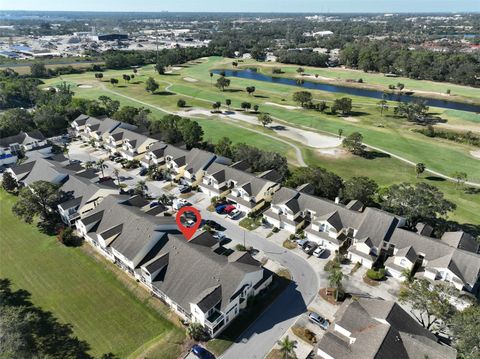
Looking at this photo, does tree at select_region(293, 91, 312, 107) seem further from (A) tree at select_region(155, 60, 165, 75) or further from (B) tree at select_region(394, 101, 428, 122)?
(A) tree at select_region(155, 60, 165, 75)

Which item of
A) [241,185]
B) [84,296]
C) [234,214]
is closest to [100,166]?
[241,185]

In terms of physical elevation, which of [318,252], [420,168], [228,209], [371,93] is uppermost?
[371,93]

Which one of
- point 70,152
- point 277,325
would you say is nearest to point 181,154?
point 70,152

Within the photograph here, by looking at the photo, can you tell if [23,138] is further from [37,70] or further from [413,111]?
[413,111]

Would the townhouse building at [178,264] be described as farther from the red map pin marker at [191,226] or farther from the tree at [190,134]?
the tree at [190,134]

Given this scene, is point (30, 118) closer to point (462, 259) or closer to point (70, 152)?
point (70, 152)

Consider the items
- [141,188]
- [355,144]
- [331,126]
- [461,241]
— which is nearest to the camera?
[461,241]
